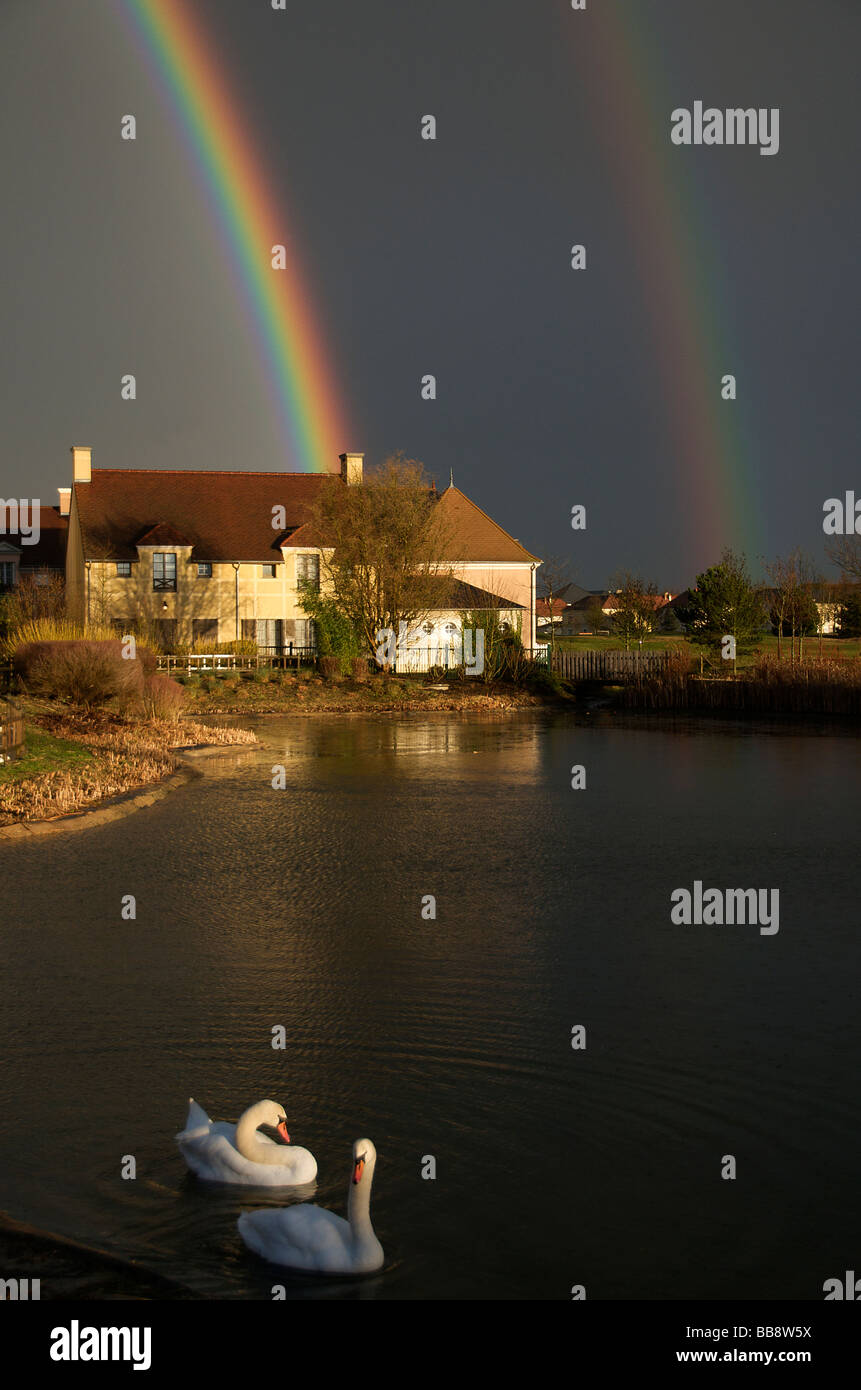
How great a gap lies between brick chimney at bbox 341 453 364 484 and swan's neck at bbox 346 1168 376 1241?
60691 millimetres

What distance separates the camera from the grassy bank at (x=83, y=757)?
17969mm

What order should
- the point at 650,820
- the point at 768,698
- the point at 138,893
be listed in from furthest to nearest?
1. the point at 768,698
2. the point at 650,820
3. the point at 138,893

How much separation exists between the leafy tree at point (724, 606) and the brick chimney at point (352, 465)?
18.3 metres

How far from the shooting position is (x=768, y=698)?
4128cm

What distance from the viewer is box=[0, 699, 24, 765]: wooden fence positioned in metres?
20.1

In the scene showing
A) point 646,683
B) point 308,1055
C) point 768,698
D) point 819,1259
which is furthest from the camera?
point 646,683

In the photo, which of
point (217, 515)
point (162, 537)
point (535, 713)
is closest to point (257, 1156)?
point (535, 713)

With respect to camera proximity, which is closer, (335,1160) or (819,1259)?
(819,1259)
